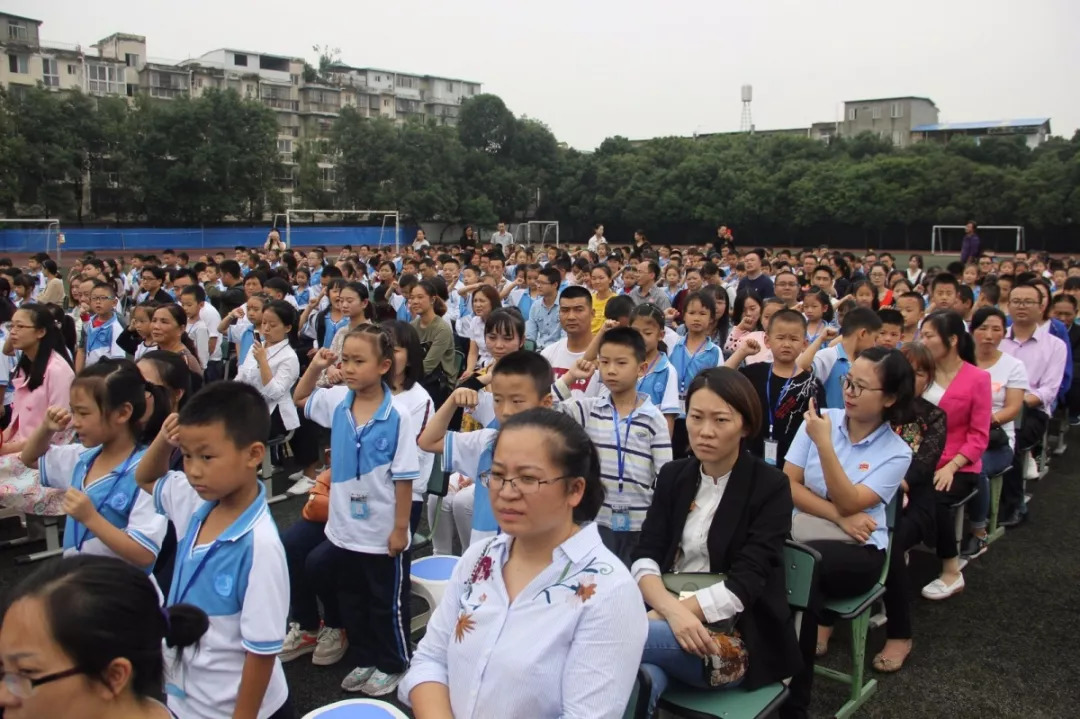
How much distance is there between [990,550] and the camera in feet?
16.9

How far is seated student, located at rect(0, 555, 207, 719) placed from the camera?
154 centimetres

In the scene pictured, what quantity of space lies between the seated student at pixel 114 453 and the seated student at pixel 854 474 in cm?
246

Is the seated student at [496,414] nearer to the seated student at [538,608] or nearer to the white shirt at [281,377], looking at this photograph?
the seated student at [538,608]

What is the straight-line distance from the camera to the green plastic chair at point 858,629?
3223 mm

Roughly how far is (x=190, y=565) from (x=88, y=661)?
79 centimetres

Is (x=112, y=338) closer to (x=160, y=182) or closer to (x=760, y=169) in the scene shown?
(x=160, y=182)

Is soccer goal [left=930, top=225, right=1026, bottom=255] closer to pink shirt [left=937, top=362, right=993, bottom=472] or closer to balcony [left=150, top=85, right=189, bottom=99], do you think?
pink shirt [left=937, top=362, right=993, bottom=472]

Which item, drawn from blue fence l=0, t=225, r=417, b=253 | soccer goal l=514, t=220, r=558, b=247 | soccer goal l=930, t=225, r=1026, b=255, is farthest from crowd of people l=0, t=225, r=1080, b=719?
soccer goal l=514, t=220, r=558, b=247

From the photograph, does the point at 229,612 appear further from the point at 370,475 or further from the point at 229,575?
the point at 370,475

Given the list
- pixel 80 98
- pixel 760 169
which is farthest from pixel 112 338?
pixel 760 169

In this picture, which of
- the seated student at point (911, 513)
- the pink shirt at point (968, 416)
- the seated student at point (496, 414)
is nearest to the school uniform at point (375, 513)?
the seated student at point (496, 414)

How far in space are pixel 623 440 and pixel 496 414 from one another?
603mm

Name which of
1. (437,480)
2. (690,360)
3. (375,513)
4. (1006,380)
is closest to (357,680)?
(375,513)

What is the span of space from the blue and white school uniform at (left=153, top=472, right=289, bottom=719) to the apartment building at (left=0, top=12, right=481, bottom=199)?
124ft
